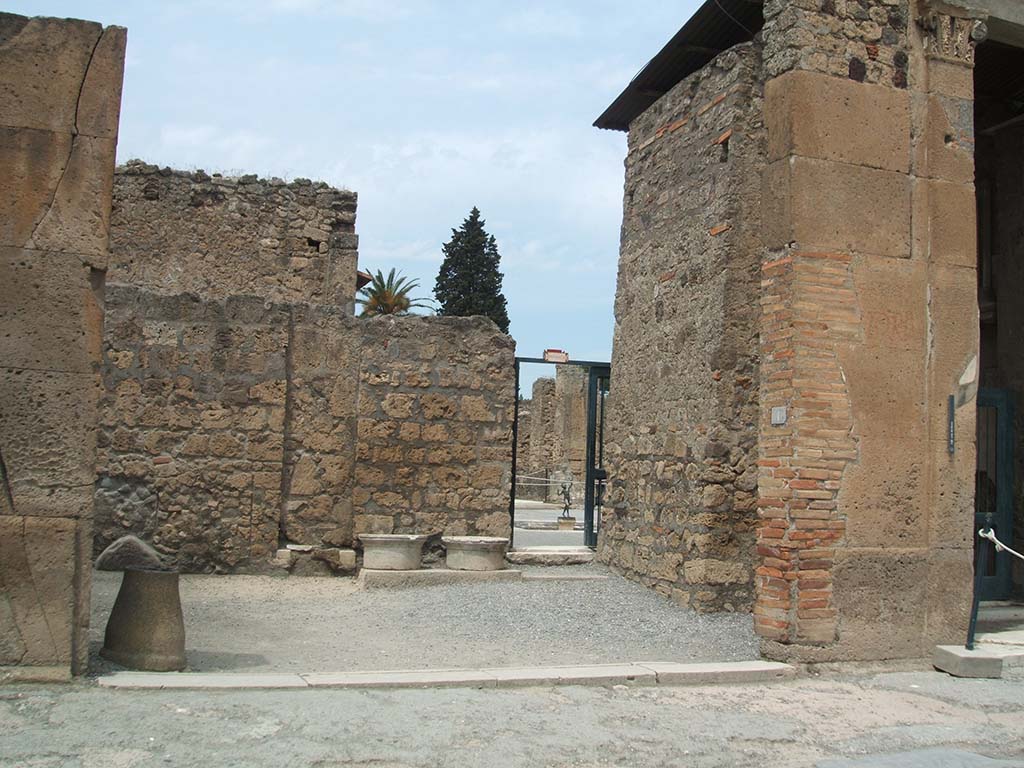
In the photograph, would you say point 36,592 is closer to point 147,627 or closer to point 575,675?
point 147,627

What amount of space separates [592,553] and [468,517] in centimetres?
175

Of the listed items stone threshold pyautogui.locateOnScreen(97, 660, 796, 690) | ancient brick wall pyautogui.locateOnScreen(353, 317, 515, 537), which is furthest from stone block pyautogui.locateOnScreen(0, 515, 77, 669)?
ancient brick wall pyautogui.locateOnScreen(353, 317, 515, 537)

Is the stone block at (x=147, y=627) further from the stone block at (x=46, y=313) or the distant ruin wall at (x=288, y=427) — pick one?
the distant ruin wall at (x=288, y=427)

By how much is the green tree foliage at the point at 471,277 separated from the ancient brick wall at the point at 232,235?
21.5 m

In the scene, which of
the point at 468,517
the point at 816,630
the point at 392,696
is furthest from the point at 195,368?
the point at 816,630

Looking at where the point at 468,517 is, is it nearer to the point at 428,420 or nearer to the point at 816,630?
the point at 428,420

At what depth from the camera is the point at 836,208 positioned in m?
7.08

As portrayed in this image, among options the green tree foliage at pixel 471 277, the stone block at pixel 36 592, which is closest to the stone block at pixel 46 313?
the stone block at pixel 36 592

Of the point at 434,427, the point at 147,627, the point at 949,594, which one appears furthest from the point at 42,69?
the point at 949,594

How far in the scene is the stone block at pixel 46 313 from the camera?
5449 mm

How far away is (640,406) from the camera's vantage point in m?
10.8

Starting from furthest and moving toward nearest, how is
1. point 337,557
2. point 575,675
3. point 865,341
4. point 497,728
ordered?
point 337,557 → point 865,341 → point 575,675 → point 497,728

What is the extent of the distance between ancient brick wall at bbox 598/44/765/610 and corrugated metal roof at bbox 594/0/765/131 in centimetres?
31

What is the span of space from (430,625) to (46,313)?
419 cm
